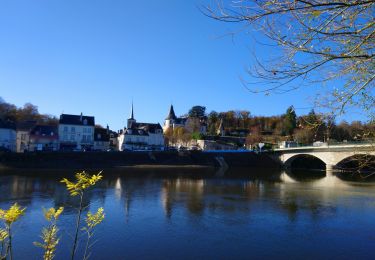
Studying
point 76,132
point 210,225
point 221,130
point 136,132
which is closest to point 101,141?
point 76,132

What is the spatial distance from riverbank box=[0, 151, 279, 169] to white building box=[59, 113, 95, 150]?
1533 cm

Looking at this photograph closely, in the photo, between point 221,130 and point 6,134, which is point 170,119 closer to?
point 221,130

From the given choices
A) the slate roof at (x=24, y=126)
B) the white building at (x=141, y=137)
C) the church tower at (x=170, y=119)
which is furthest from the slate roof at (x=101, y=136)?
the church tower at (x=170, y=119)

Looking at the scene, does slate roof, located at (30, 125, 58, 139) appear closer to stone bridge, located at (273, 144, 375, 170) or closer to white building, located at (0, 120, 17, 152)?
white building, located at (0, 120, 17, 152)

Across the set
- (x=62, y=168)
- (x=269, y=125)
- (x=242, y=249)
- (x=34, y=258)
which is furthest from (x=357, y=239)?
(x=269, y=125)

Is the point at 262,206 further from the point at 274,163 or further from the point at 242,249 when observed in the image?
the point at 274,163

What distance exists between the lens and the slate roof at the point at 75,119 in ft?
219

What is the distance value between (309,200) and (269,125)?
88371 millimetres

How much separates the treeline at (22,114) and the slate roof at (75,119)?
1597 centimetres

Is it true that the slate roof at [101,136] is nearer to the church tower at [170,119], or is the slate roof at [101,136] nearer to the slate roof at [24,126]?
the slate roof at [24,126]

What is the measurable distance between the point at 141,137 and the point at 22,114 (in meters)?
29.1

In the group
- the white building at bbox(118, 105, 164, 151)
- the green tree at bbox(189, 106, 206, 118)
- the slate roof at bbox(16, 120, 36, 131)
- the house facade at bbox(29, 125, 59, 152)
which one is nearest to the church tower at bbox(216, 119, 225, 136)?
the green tree at bbox(189, 106, 206, 118)

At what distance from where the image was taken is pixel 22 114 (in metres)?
83.6

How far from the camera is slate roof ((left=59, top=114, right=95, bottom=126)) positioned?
6681 centimetres
